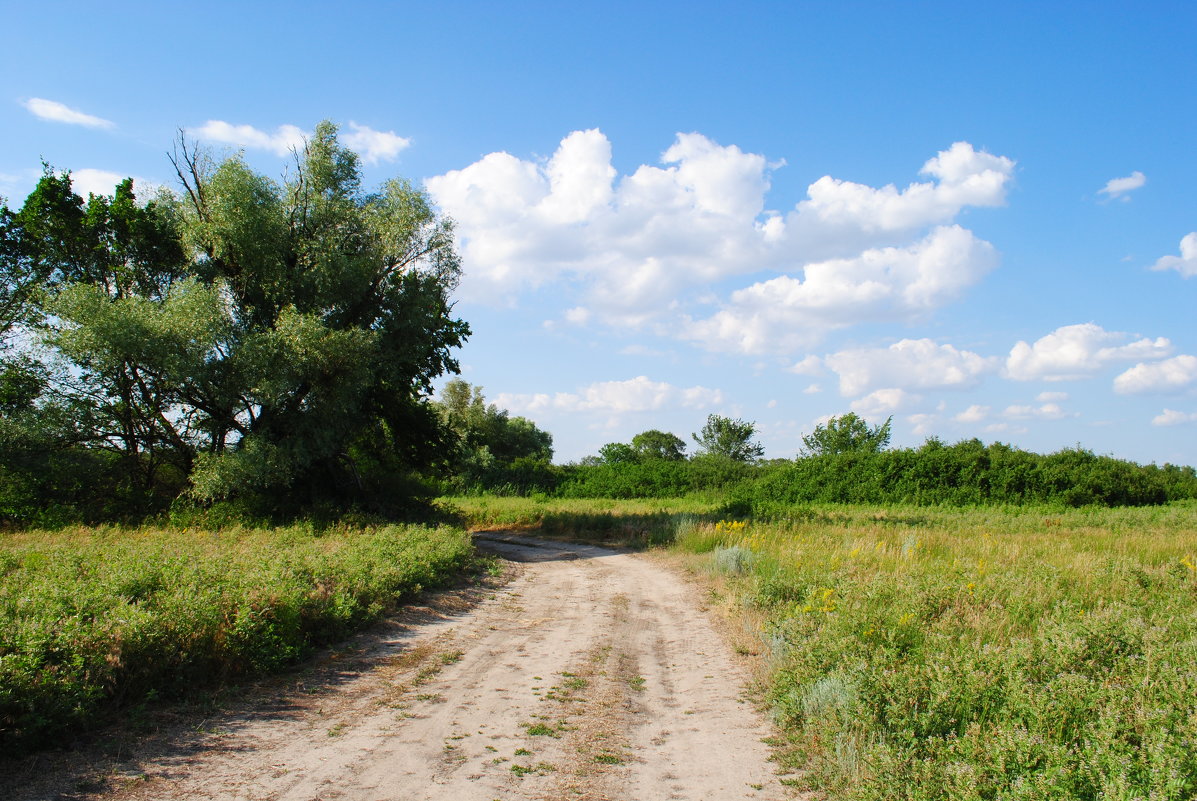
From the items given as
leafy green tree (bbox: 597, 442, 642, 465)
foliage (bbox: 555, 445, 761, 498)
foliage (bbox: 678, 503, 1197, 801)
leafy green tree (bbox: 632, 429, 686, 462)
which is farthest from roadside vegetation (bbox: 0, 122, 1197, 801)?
leafy green tree (bbox: 632, 429, 686, 462)

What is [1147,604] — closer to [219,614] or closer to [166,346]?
[219,614]

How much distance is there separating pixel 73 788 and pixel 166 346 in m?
15.9

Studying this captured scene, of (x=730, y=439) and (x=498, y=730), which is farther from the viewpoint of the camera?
(x=730, y=439)

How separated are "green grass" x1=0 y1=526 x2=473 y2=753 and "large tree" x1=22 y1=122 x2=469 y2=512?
6983mm

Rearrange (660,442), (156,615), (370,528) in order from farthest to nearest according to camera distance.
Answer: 1. (660,442)
2. (370,528)
3. (156,615)

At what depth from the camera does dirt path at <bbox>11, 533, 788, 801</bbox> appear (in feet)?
15.2

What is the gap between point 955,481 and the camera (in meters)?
35.9

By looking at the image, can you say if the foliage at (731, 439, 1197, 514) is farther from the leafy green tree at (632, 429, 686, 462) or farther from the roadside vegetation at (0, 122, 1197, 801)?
the leafy green tree at (632, 429, 686, 462)

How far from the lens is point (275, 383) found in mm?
18453

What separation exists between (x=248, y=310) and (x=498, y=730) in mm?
18420

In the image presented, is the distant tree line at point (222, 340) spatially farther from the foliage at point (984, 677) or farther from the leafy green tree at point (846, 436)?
the leafy green tree at point (846, 436)

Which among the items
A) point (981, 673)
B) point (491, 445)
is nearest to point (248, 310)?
point (981, 673)

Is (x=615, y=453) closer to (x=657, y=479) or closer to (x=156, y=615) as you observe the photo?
(x=657, y=479)

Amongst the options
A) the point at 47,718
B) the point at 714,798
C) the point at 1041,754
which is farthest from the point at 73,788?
the point at 1041,754
